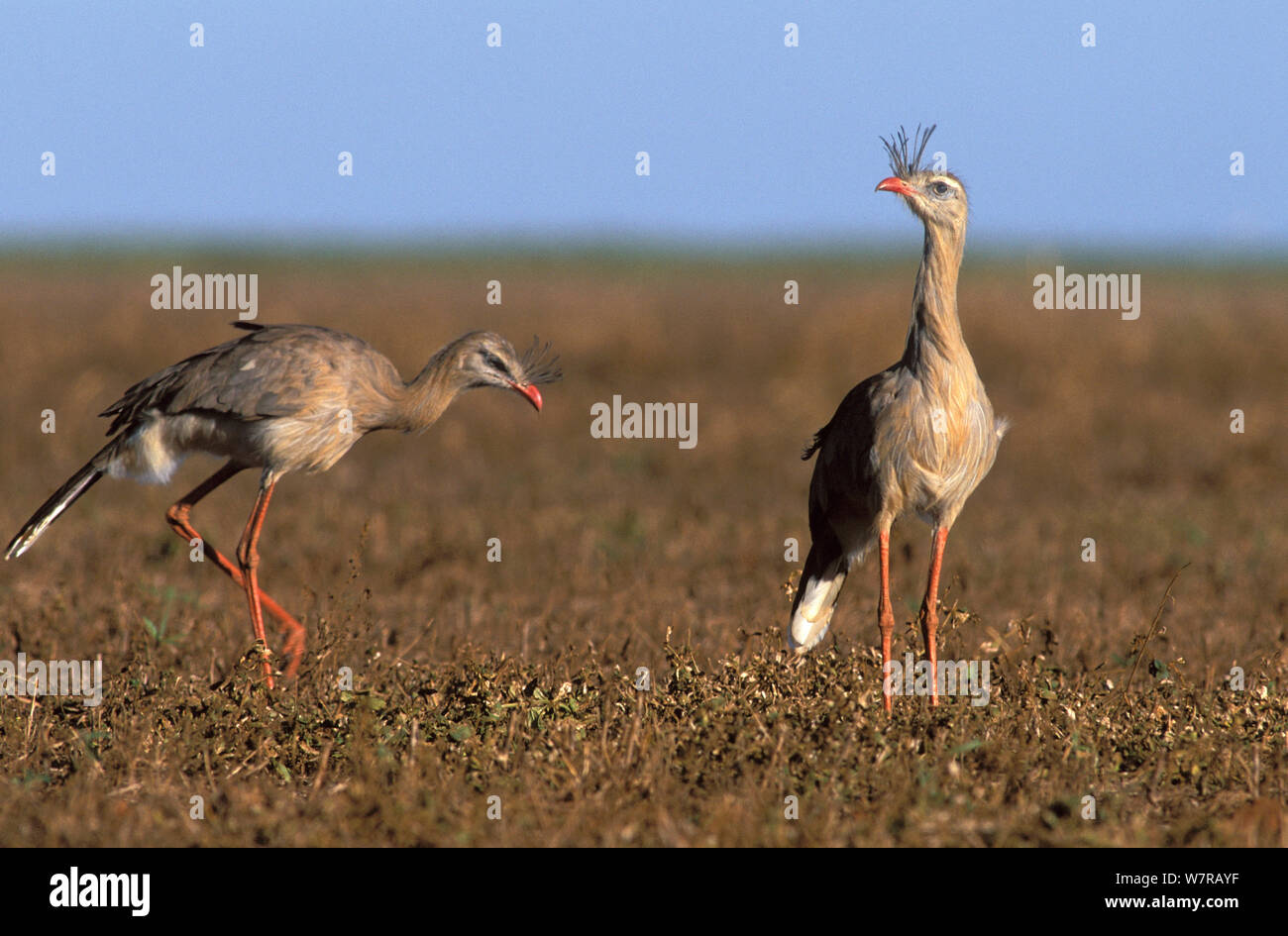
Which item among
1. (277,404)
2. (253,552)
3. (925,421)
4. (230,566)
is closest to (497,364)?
(277,404)

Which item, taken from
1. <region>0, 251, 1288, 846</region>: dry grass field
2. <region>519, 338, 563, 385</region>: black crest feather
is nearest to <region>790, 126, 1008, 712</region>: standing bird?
<region>0, 251, 1288, 846</region>: dry grass field

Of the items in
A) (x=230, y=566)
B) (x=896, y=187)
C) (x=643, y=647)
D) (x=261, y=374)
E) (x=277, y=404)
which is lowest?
(x=643, y=647)

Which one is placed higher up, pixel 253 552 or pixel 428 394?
pixel 428 394

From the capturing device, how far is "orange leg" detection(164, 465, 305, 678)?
17.6ft

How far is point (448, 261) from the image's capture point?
3580 inches

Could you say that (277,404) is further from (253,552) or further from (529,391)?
(529,391)

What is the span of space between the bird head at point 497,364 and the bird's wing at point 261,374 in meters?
0.34

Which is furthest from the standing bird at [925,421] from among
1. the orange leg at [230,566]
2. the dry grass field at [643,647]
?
the orange leg at [230,566]

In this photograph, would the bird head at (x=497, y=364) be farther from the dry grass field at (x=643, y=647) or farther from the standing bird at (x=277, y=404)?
the dry grass field at (x=643, y=647)

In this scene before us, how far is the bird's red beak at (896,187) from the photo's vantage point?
4.86m

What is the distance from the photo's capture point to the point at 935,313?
4809 mm

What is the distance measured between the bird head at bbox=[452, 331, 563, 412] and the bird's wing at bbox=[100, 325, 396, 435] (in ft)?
1.13

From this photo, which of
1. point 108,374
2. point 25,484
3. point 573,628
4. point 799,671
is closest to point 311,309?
point 108,374

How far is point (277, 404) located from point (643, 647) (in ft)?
5.74
